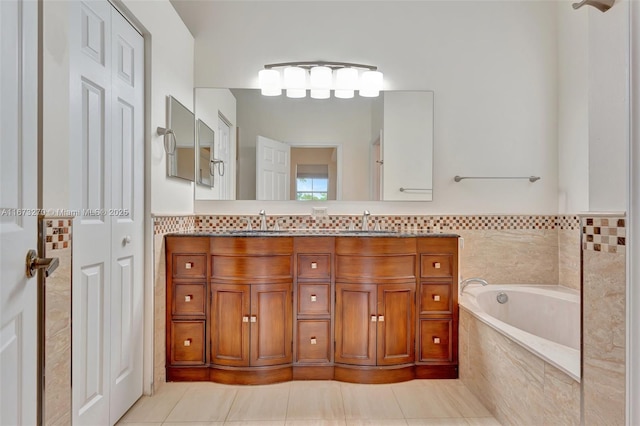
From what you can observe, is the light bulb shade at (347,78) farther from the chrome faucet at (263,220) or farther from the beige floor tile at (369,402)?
the beige floor tile at (369,402)

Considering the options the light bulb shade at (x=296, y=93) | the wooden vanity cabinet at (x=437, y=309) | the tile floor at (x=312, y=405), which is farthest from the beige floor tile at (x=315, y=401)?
the light bulb shade at (x=296, y=93)

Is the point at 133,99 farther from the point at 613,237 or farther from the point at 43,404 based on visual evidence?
the point at 613,237

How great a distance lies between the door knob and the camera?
3.31 feet

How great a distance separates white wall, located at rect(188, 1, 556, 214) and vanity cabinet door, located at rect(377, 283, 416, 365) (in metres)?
0.75

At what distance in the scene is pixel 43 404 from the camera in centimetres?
109

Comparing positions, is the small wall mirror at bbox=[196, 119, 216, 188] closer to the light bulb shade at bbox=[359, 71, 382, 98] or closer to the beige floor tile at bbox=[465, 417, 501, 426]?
the light bulb shade at bbox=[359, 71, 382, 98]

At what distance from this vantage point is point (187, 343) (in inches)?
85.9

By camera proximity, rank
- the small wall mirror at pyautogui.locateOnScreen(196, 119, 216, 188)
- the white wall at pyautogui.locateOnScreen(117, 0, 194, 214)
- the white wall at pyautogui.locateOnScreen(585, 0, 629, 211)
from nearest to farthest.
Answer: the white wall at pyautogui.locateOnScreen(585, 0, 629, 211)
the white wall at pyautogui.locateOnScreen(117, 0, 194, 214)
the small wall mirror at pyautogui.locateOnScreen(196, 119, 216, 188)

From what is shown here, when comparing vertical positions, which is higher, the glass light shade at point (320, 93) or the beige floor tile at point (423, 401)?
the glass light shade at point (320, 93)

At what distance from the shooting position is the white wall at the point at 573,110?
8.17 feet

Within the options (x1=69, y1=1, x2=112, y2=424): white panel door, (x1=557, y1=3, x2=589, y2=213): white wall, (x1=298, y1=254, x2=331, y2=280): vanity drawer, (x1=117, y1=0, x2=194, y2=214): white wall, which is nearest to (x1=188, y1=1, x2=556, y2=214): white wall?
(x1=557, y1=3, x2=589, y2=213): white wall

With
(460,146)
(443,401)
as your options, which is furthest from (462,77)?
(443,401)

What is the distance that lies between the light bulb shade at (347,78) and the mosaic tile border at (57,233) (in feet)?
6.75
